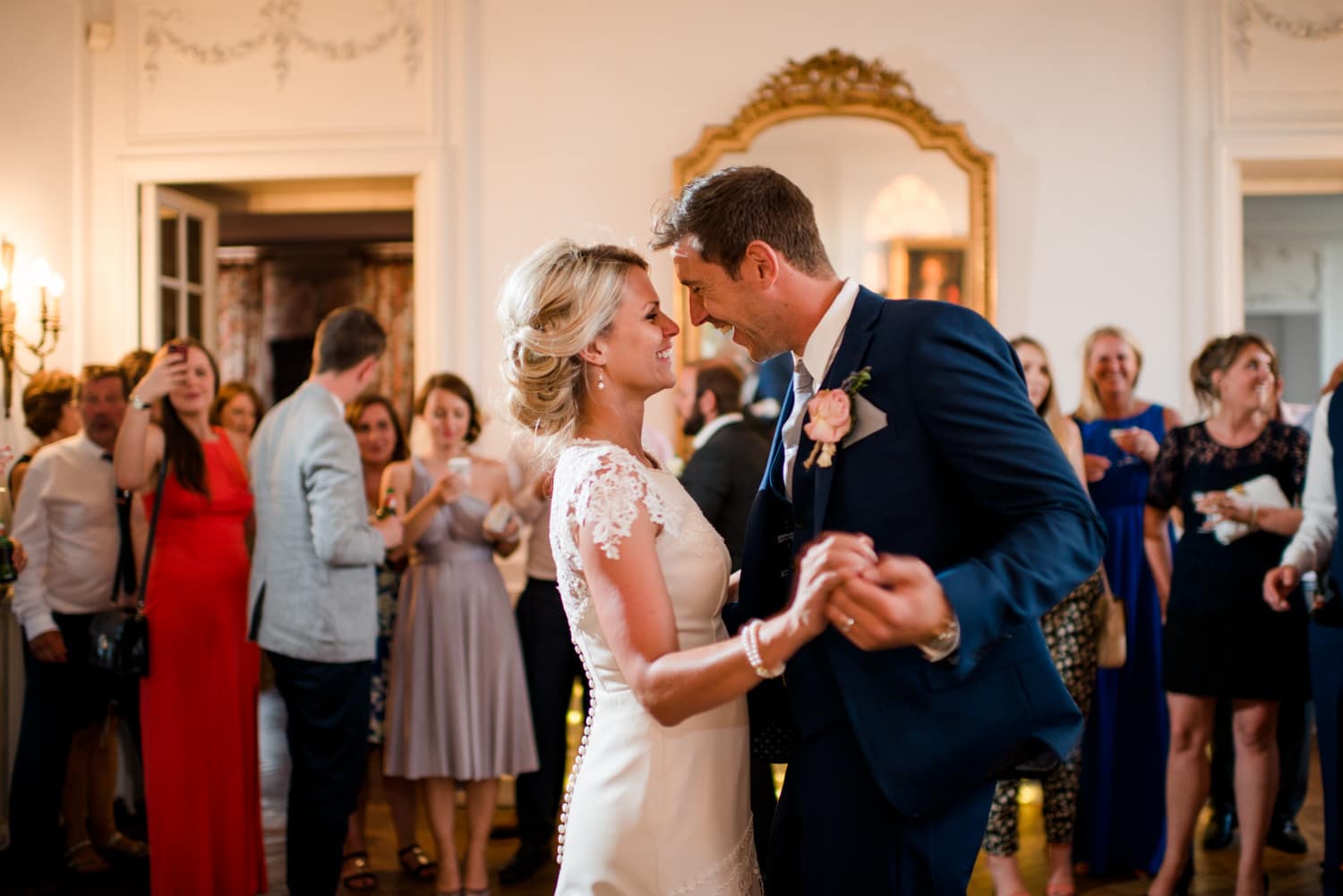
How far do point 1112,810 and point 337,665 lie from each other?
8.82 feet

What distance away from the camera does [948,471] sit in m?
1.61

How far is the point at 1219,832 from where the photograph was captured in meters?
4.63

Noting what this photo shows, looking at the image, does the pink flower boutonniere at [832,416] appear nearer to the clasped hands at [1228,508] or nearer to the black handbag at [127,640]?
the clasped hands at [1228,508]

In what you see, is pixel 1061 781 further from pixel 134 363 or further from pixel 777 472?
pixel 134 363

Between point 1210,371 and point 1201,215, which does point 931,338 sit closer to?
point 1210,371

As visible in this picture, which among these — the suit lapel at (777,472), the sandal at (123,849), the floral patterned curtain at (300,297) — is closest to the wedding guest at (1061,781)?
the suit lapel at (777,472)

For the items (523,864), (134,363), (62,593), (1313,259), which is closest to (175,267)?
(134,363)

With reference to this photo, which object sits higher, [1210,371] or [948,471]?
[1210,371]

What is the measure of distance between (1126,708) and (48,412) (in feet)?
13.8

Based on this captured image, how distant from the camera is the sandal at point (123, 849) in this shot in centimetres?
452

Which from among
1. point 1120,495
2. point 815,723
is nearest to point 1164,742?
point 1120,495

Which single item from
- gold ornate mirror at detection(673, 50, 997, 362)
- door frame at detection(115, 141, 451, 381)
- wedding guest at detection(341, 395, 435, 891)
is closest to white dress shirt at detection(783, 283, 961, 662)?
wedding guest at detection(341, 395, 435, 891)

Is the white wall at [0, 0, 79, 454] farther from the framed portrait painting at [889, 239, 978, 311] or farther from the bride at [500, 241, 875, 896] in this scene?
the bride at [500, 241, 875, 896]

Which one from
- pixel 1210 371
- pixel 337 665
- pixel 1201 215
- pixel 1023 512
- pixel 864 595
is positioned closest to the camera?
pixel 864 595
